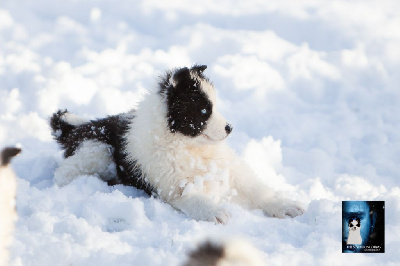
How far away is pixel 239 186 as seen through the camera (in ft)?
18.9

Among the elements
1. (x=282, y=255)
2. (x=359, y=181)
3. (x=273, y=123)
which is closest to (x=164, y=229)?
(x=282, y=255)

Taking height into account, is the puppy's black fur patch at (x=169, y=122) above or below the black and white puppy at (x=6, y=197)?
above

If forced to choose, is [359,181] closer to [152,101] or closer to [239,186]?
[239,186]

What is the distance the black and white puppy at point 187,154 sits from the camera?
18.0 ft

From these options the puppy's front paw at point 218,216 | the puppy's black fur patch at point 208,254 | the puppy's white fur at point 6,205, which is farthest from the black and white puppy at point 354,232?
the puppy's white fur at point 6,205

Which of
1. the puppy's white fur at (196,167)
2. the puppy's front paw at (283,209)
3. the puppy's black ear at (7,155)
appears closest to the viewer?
the puppy's black ear at (7,155)

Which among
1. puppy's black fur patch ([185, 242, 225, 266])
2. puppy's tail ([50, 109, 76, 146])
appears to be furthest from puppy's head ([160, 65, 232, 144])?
puppy's black fur patch ([185, 242, 225, 266])

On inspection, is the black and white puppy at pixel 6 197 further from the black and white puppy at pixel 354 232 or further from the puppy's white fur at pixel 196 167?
the puppy's white fur at pixel 196 167

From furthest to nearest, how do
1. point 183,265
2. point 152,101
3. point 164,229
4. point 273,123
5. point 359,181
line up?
point 273,123 < point 359,181 < point 152,101 < point 164,229 < point 183,265

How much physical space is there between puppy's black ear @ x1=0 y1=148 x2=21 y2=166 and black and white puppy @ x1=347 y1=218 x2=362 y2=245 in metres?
2.71

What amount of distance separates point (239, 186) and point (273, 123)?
6.78m

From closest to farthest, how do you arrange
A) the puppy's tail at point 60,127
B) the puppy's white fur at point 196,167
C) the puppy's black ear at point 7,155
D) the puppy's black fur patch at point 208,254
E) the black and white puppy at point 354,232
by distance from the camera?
the puppy's black fur patch at point 208,254 → the puppy's black ear at point 7,155 → the black and white puppy at point 354,232 → the puppy's white fur at point 196,167 → the puppy's tail at point 60,127

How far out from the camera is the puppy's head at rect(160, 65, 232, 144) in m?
5.56

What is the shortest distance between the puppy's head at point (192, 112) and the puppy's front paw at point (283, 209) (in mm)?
849
